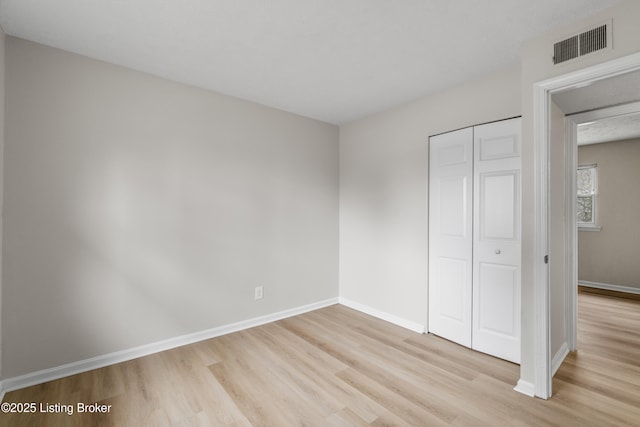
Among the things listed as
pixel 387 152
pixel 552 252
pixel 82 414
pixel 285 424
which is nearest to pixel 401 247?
pixel 387 152

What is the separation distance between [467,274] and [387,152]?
1645mm

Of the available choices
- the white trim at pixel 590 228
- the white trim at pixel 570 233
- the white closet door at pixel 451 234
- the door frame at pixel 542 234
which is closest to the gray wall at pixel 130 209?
the white closet door at pixel 451 234

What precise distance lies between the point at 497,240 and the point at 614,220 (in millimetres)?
3963

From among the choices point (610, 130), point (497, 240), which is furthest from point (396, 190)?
point (610, 130)

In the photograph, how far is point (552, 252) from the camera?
90.3 inches

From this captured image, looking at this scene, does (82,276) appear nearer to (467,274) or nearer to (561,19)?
(467,274)

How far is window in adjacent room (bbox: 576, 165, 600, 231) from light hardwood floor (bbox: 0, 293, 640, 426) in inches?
113

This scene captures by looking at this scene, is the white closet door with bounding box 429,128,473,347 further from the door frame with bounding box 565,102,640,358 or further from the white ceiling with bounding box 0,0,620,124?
the door frame with bounding box 565,102,640,358

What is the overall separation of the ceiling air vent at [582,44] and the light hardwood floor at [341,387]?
2331 millimetres

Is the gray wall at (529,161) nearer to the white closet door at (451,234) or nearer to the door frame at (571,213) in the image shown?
the white closet door at (451,234)

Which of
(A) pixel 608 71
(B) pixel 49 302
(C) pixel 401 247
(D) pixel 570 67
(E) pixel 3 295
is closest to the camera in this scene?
(A) pixel 608 71

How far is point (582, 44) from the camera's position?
1.88m

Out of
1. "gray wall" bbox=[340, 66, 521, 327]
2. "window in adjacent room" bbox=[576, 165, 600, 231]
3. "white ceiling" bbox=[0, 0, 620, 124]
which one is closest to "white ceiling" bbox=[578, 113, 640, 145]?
"window in adjacent room" bbox=[576, 165, 600, 231]

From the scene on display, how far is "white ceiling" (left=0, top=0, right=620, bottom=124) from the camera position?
1.80 m
